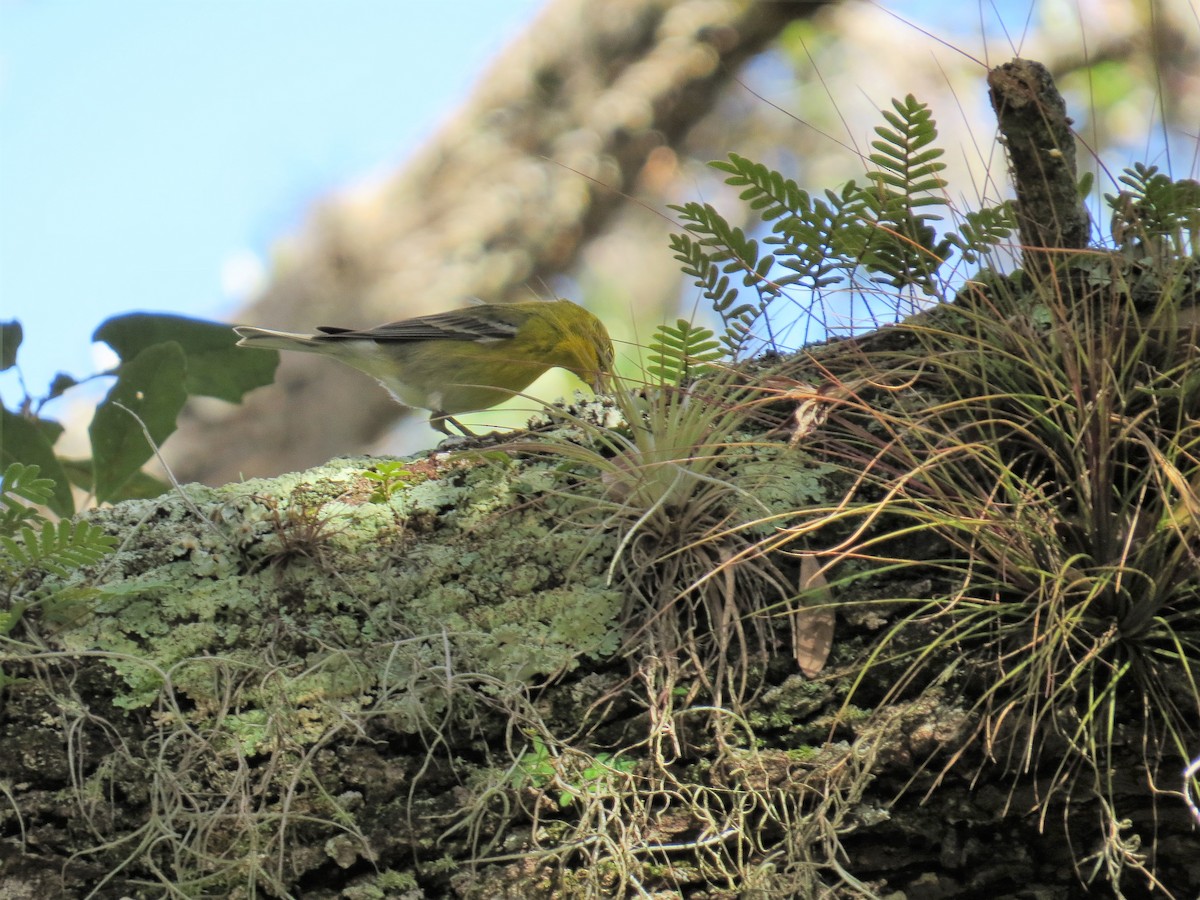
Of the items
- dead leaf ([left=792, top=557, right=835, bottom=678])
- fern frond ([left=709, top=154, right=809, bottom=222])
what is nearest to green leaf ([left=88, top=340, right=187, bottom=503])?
fern frond ([left=709, top=154, right=809, bottom=222])

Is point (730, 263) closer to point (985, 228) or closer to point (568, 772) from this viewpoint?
point (985, 228)

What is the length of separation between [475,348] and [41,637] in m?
3.06

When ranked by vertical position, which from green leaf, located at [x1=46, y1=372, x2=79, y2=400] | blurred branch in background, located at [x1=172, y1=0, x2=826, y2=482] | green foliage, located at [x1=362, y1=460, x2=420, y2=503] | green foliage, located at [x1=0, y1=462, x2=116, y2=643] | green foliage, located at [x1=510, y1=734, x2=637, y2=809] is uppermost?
blurred branch in background, located at [x1=172, y1=0, x2=826, y2=482]

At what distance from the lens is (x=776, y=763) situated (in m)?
2.09

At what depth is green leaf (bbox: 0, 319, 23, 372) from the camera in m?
3.37

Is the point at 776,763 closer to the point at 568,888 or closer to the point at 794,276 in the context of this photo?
the point at 568,888

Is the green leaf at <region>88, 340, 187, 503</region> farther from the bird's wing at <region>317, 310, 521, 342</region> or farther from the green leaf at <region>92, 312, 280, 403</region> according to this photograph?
the bird's wing at <region>317, 310, 521, 342</region>

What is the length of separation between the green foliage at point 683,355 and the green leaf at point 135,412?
1407 mm

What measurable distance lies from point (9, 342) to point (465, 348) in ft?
6.95

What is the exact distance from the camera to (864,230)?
2.79 m

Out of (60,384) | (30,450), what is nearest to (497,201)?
(60,384)

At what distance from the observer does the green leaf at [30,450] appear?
3.30 meters

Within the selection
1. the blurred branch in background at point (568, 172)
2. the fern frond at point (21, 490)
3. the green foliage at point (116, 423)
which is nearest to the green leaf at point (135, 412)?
the green foliage at point (116, 423)

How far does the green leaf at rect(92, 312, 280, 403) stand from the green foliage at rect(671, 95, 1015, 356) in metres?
1.64
